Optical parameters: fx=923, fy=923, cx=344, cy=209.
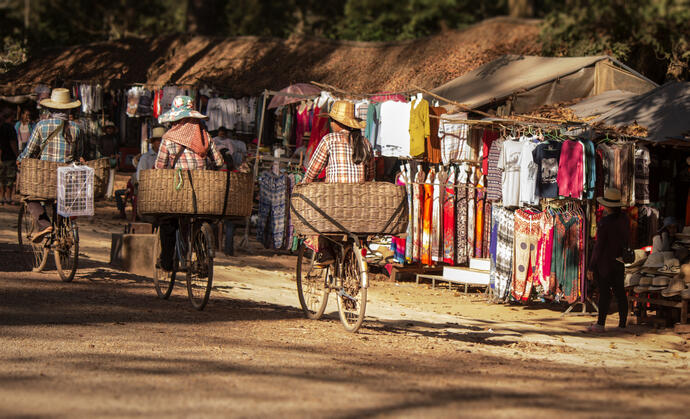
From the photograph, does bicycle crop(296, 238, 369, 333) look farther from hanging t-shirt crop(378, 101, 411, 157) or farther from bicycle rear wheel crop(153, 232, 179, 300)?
hanging t-shirt crop(378, 101, 411, 157)

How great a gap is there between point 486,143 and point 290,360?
8.89m

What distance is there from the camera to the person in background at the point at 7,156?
21.2 m

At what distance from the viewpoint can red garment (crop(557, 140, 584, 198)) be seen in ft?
40.5

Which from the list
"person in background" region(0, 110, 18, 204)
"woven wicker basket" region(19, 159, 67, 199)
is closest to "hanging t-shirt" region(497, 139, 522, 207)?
"woven wicker basket" region(19, 159, 67, 199)

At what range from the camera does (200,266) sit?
9.75m

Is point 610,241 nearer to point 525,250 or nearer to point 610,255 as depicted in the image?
point 610,255

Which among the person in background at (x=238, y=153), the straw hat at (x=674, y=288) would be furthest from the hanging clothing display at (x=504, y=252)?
the person in background at (x=238, y=153)

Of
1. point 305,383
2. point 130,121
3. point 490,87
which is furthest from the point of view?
point 130,121

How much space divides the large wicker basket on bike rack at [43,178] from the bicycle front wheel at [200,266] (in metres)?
1.97

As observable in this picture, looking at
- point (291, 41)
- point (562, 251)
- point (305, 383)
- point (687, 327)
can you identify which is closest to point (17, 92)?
point (291, 41)

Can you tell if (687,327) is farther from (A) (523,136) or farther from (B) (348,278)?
(B) (348,278)

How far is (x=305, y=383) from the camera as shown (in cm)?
595

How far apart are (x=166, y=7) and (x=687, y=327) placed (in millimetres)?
48754

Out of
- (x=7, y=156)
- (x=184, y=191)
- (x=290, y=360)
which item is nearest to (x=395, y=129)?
(x=184, y=191)
